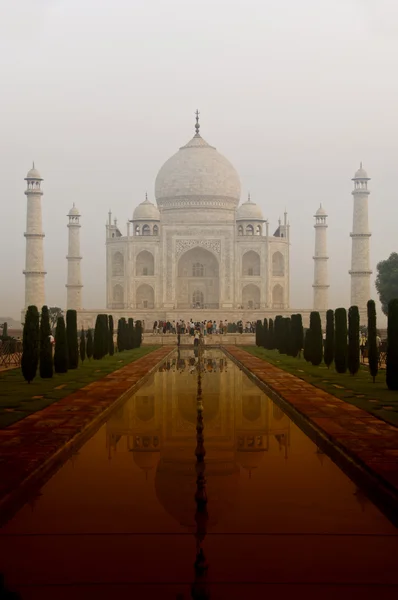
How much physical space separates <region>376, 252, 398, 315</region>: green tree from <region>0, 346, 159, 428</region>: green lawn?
821 inches

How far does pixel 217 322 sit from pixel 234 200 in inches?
308

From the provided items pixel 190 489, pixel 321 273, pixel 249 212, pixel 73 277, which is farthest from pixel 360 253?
pixel 190 489

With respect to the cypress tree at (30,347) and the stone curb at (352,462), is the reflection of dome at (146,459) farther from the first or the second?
the cypress tree at (30,347)

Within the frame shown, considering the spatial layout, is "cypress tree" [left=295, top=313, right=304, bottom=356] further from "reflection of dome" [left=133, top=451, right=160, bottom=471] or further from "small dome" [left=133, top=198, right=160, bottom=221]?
"small dome" [left=133, top=198, right=160, bottom=221]

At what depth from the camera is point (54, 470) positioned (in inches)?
194

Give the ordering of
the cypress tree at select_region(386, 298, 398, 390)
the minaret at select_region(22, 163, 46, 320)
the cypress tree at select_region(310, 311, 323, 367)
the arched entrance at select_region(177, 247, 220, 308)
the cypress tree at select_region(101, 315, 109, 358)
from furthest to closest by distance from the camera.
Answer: the arched entrance at select_region(177, 247, 220, 308)
the minaret at select_region(22, 163, 46, 320)
the cypress tree at select_region(101, 315, 109, 358)
the cypress tree at select_region(310, 311, 323, 367)
the cypress tree at select_region(386, 298, 398, 390)

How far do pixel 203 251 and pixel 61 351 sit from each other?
85.3ft

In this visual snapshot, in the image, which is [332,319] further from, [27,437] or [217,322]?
[217,322]

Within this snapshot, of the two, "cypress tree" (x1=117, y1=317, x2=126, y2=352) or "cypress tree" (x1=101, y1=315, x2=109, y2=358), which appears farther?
"cypress tree" (x1=117, y1=317, x2=126, y2=352)

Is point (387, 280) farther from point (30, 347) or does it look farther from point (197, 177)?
point (30, 347)

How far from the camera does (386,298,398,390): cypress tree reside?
32.6 feet

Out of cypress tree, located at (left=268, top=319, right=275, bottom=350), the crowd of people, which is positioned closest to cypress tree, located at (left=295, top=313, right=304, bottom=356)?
cypress tree, located at (left=268, top=319, right=275, bottom=350)

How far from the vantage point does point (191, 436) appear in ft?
19.9

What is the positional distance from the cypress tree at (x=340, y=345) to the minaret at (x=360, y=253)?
850 inches
